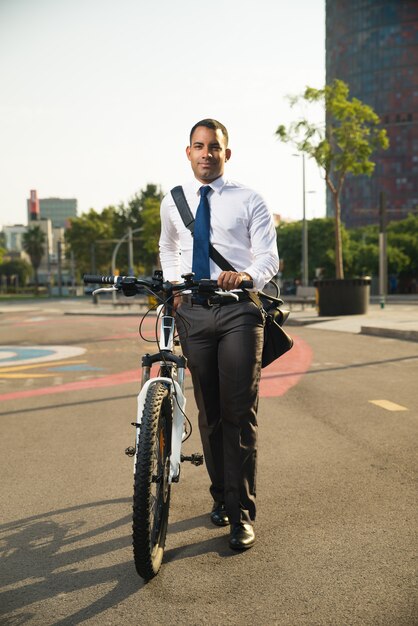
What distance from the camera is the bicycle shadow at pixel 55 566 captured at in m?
2.74

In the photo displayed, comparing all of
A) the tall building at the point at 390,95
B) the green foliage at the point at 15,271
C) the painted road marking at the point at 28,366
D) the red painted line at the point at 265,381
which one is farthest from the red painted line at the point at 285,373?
the green foliage at the point at 15,271

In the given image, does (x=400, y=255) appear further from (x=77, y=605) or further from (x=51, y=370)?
(x=77, y=605)

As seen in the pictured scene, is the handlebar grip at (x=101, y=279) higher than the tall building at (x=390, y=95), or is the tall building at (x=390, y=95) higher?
the tall building at (x=390, y=95)

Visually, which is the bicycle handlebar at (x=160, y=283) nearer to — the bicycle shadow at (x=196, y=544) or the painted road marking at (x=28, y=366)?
the bicycle shadow at (x=196, y=544)

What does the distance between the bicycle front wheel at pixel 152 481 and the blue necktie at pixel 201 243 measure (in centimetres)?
61

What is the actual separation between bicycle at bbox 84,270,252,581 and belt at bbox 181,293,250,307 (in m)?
0.03

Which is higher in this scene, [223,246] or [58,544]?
[223,246]

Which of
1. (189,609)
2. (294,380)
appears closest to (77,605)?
(189,609)

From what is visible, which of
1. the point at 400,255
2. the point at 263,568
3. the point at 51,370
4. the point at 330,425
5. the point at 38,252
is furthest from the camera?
the point at 38,252

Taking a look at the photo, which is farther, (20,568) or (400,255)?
(400,255)

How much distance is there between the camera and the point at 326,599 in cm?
273

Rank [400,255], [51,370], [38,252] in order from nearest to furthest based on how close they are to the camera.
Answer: [51,370] → [400,255] → [38,252]

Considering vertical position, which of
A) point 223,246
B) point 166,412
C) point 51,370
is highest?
point 223,246

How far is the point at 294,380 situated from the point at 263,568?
247 inches
